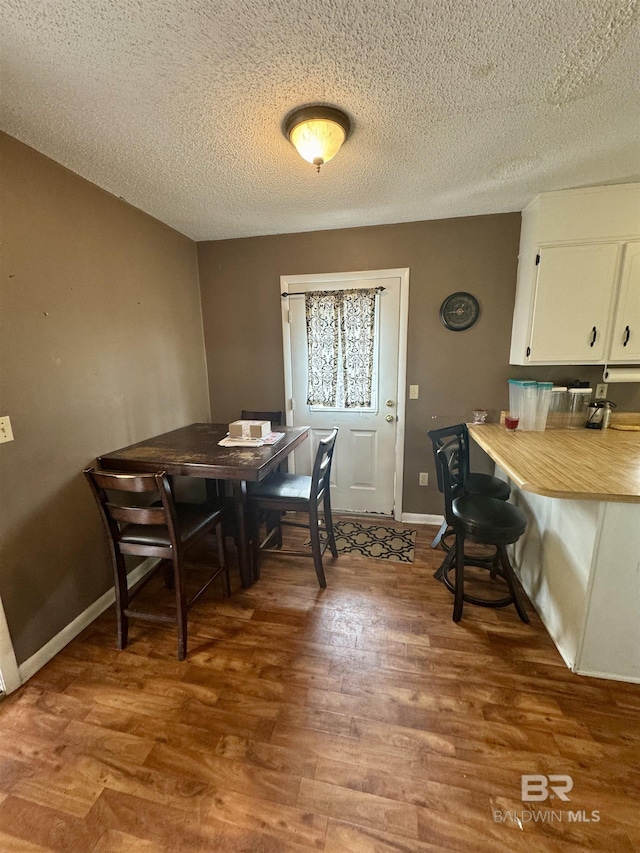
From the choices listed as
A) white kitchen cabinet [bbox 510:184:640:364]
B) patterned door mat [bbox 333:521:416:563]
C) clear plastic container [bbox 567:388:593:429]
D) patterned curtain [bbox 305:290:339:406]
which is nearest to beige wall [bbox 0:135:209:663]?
patterned curtain [bbox 305:290:339:406]

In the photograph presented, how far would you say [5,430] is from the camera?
146 cm

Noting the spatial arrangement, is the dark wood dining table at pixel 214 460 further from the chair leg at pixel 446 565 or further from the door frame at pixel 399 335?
the chair leg at pixel 446 565

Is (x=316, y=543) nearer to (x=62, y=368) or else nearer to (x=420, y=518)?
(x=420, y=518)

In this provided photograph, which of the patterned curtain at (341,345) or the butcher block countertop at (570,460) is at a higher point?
the patterned curtain at (341,345)

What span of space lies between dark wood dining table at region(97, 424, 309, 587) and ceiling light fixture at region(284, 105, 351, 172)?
144cm

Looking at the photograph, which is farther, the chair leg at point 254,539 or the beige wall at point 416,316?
the beige wall at point 416,316

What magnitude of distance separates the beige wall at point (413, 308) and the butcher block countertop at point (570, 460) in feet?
1.49

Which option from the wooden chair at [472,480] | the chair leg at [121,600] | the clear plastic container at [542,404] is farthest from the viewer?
the clear plastic container at [542,404]

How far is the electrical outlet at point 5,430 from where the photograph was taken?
1440mm

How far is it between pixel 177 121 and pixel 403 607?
265 cm

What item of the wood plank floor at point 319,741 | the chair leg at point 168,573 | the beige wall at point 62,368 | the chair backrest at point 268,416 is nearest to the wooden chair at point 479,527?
the wood plank floor at point 319,741

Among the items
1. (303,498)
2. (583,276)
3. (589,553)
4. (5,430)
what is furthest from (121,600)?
(583,276)

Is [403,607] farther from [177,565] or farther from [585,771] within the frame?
[177,565]

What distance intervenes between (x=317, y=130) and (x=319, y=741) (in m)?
2.43
